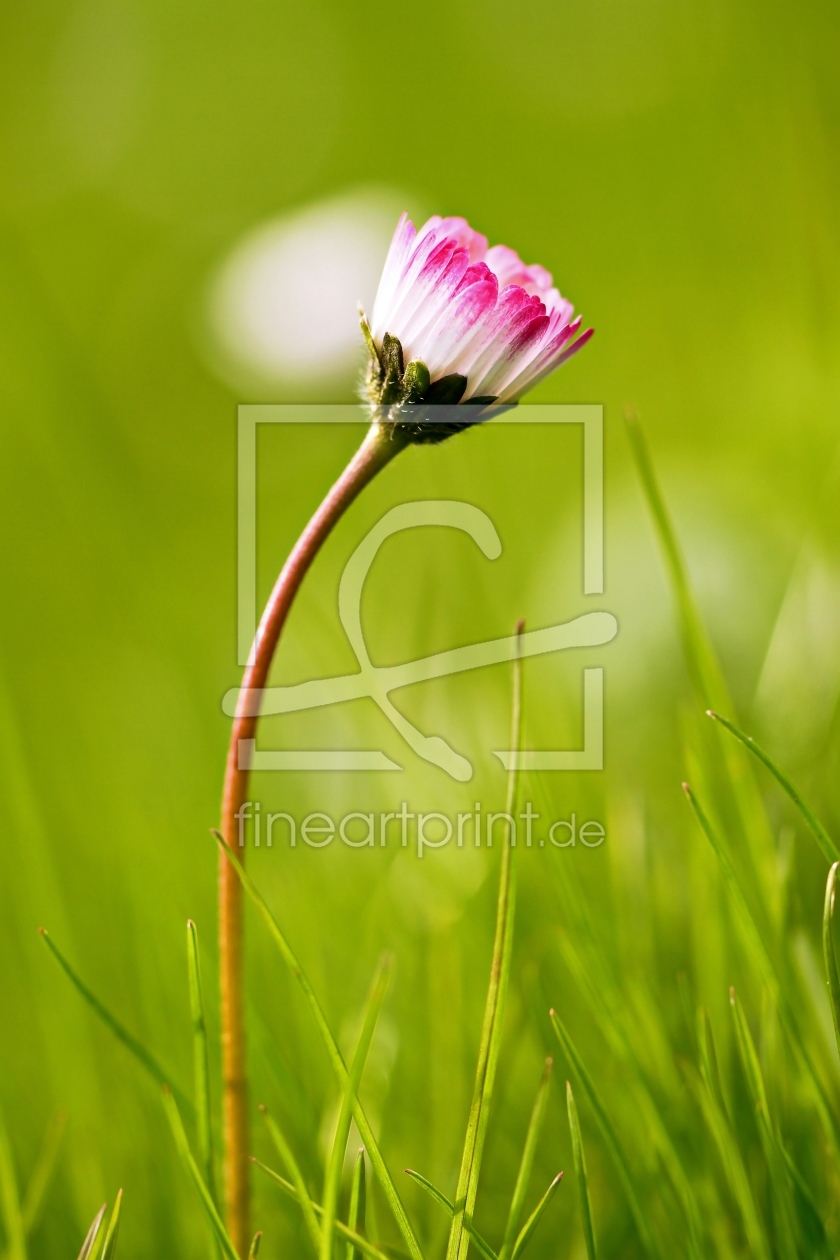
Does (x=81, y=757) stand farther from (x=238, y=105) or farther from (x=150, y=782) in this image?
(x=238, y=105)

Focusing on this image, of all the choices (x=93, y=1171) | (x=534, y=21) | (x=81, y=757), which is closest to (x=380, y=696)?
(x=93, y=1171)

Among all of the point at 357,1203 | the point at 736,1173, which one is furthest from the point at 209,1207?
the point at 736,1173

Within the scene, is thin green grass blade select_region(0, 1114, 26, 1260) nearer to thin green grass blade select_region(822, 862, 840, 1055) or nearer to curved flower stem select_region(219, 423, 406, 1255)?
curved flower stem select_region(219, 423, 406, 1255)

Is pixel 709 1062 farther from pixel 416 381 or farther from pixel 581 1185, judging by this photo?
pixel 416 381

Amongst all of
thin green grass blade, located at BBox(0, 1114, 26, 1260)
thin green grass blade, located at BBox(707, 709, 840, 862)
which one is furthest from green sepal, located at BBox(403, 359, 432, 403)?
thin green grass blade, located at BBox(0, 1114, 26, 1260)

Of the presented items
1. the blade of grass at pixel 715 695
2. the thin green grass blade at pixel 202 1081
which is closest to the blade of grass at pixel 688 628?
the blade of grass at pixel 715 695
